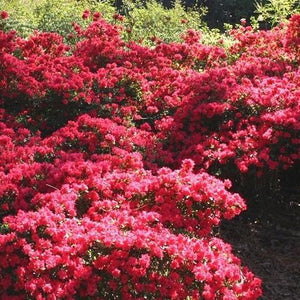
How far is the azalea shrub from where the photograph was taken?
11.1 ft

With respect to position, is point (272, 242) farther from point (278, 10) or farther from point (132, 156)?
point (278, 10)

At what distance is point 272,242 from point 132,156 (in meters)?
1.90

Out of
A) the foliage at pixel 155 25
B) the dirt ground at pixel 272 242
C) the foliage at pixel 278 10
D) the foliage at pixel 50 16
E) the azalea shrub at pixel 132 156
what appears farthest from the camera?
the foliage at pixel 278 10

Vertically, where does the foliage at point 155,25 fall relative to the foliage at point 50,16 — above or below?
above

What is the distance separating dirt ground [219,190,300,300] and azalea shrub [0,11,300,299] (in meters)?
0.36

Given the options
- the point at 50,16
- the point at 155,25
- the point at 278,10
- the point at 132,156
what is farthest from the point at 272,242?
the point at 50,16

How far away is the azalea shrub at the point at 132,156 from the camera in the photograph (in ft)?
11.1

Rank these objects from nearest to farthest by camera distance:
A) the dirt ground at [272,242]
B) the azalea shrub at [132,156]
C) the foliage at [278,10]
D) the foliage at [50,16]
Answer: the azalea shrub at [132,156] → the dirt ground at [272,242] → the foliage at [50,16] → the foliage at [278,10]

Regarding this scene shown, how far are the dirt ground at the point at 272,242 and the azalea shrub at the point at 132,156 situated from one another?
365 millimetres

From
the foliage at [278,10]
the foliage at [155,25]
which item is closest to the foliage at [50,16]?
the foliage at [155,25]

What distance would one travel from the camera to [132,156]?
4.73m

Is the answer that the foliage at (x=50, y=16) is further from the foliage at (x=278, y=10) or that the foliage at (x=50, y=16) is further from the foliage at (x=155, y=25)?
the foliage at (x=278, y=10)

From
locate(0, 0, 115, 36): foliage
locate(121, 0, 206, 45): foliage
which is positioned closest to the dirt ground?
locate(121, 0, 206, 45): foliage

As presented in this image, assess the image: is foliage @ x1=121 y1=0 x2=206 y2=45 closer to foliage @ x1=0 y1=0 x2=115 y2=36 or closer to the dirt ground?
foliage @ x1=0 y1=0 x2=115 y2=36
